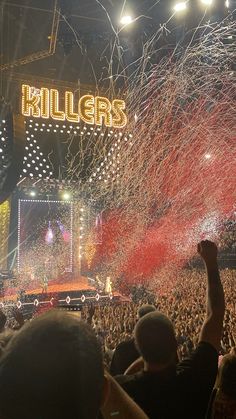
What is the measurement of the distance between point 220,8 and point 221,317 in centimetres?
1166

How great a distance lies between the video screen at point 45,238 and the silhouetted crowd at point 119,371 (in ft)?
57.1

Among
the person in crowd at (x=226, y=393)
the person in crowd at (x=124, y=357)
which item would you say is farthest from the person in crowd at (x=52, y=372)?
the person in crowd at (x=124, y=357)

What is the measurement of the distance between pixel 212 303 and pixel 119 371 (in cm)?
122

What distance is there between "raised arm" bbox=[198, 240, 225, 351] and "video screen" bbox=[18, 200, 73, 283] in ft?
61.7

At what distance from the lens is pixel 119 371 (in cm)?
297

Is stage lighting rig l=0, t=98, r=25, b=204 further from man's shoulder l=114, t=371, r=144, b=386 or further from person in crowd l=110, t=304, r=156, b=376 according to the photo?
man's shoulder l=114, t=371, r=144, b=386

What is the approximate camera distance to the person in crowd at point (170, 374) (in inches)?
65.2

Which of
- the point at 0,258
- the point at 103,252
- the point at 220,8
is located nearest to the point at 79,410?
the point at 220,8

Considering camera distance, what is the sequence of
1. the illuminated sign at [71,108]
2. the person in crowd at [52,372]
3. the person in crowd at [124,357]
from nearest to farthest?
the person in crowd at [52,372] < the person in crowd at [124,357] < the illuminated sign at [71,108]

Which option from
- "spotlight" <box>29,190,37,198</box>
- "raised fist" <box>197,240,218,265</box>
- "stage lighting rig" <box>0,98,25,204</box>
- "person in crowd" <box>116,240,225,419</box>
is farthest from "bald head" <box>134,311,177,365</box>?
"spotlight" <box>29,190,37,198</box>

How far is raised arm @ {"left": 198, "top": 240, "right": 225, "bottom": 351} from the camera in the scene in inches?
74.6

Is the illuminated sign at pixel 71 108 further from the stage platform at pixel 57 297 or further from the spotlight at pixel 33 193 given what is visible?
the stage platform at pixel 57 297

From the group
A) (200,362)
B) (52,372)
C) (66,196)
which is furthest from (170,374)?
(66,196)

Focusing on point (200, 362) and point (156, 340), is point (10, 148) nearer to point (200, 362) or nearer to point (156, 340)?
point (156, 340)
